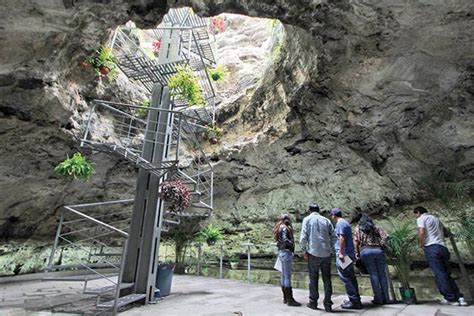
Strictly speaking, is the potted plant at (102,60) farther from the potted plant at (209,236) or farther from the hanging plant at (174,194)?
the potted plant at (209,236)

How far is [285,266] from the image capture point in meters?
4.74

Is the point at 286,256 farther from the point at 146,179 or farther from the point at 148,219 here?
the point at 146,179

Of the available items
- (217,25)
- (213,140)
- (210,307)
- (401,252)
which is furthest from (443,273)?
(217,25)

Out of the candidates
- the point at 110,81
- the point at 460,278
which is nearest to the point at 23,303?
the point at 110,81

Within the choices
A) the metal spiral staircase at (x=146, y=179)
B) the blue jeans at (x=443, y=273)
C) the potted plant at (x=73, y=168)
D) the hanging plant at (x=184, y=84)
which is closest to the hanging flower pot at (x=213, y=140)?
the metal spiral staircase at (x=146, y=179)

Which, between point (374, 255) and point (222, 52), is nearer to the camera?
point (374, 255)

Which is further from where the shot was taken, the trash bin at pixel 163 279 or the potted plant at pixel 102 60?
the potted plant at pixel 102 60

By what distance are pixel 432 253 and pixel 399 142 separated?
4.43m

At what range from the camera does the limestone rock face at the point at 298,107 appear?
650 centimetres

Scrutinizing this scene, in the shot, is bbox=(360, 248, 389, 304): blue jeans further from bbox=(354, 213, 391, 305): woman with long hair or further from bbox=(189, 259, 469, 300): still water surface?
bbox=(189, 259, 469, 300): still water surface

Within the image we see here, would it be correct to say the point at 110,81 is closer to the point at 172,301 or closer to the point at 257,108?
the point at 257,108

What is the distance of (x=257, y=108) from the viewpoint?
11.3 meters

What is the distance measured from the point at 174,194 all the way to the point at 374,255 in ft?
11.6

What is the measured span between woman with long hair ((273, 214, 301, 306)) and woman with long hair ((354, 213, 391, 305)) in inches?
49.2
